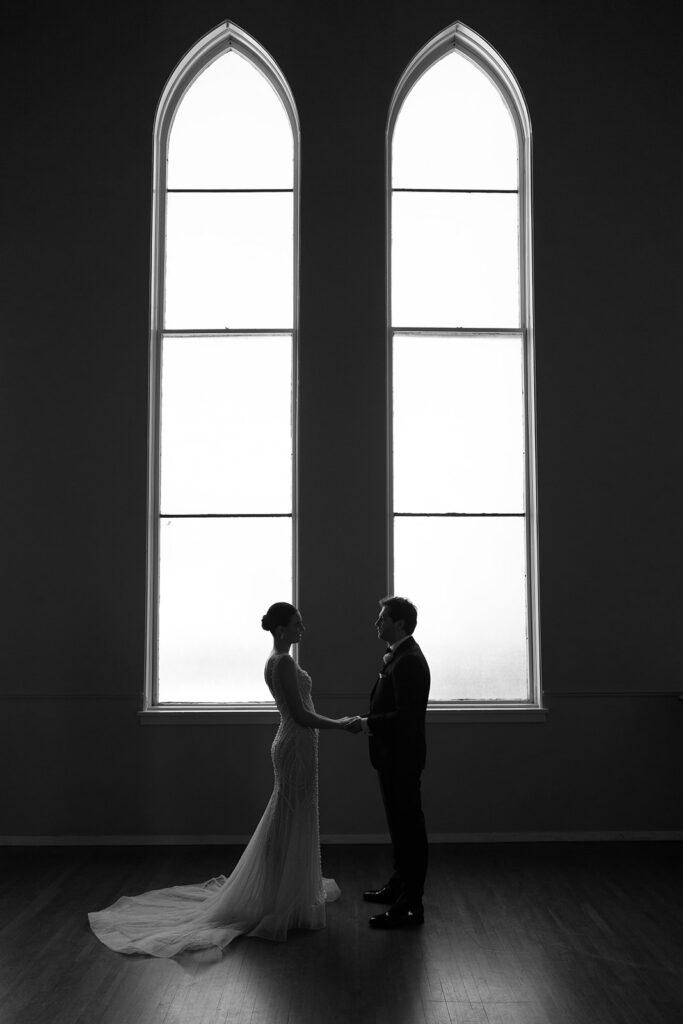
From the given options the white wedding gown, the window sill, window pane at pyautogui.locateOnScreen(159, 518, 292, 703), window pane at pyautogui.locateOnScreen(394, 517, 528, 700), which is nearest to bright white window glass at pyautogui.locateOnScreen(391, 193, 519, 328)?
window pane at pyautogui.locateOnScreen(394, 517, 528, 700)

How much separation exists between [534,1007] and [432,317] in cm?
403

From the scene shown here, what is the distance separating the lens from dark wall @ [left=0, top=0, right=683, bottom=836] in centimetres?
539

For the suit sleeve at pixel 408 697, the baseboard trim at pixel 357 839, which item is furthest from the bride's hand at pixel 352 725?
the baseboard trim at pixel 357 839

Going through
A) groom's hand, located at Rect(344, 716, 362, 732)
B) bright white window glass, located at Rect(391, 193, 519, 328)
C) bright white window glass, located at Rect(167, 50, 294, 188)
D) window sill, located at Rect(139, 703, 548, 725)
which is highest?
bright white window glass, located at Rect(167, 50, 294, 188)

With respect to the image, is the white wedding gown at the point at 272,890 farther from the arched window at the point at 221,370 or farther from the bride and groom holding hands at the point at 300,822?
the arched window at the point at 221,370

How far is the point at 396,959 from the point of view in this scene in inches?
136

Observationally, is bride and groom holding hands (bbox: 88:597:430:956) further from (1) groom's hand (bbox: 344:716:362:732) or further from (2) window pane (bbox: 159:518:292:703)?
(2) window pane (bbox: 159:518:292:703)

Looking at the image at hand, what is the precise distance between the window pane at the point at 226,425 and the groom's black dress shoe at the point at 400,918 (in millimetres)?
2543

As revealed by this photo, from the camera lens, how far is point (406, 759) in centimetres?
384

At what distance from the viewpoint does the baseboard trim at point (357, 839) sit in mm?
5305

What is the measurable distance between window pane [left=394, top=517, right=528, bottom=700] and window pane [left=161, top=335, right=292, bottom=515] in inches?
35.5

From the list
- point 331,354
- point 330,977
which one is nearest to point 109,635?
point 331,354

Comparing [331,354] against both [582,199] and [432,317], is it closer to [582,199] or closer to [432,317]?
[432,317]

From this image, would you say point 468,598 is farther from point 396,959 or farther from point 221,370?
point 396,959
